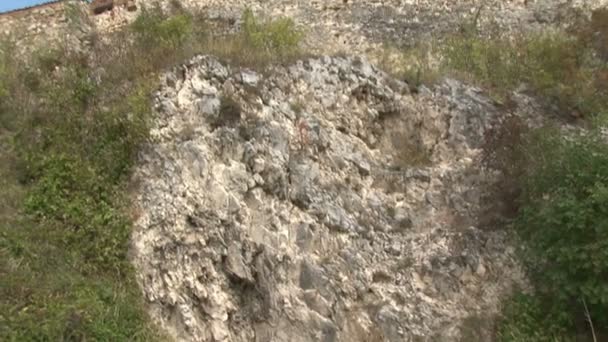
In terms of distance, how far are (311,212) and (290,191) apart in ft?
1.43

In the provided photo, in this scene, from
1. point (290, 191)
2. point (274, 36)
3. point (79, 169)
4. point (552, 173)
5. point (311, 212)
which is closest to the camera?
point (552, 173)

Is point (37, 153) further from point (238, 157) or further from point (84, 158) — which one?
point (238, 157)

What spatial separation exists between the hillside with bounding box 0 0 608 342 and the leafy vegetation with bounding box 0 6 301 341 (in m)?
0.03

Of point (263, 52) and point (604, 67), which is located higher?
point (263, 52)

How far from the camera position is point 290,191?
9875 mm

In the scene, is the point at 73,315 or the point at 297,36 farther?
the point at 297,36

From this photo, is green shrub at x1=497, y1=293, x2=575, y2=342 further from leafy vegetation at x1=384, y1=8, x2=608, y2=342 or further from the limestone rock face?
the limestone rock face

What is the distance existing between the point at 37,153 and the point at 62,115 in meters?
0.77

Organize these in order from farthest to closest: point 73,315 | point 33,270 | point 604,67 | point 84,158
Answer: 1. point 604,67
2. point 84,158
3. point 33,270
4. point 73,315

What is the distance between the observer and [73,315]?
7828mm

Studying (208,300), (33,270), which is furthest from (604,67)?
(33,270)

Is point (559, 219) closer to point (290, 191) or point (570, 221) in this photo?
point (570, 221)

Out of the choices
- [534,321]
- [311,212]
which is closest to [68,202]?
[311,212]

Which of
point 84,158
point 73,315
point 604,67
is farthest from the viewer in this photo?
point 604,67
